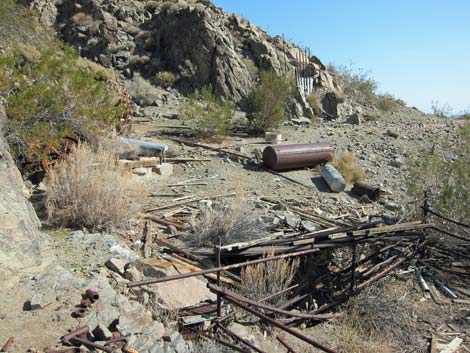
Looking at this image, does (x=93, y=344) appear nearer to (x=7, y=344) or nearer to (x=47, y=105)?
(x=7, y=344)

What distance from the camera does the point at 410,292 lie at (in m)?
6.58

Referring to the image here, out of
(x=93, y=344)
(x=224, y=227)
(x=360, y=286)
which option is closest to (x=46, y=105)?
(x=224, y=227)

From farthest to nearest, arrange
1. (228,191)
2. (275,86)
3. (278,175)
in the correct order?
(275,86)
(278,175)
(228,191)

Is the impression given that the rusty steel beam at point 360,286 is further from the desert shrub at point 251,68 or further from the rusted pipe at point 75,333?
the desert shrub at point 251,68

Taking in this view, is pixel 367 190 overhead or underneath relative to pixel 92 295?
overhead

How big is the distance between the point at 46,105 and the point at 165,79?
16.0 metres

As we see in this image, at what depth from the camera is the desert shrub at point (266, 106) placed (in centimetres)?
1694

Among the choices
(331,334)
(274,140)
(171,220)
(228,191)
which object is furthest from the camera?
(274,140)

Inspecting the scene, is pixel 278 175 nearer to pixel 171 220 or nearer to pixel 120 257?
pixel 171 220

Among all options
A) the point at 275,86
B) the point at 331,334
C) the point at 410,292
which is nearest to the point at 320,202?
the point at 410,292

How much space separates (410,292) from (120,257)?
4.29 meters

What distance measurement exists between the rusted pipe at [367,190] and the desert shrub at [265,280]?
5.99m

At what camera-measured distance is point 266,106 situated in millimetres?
16953

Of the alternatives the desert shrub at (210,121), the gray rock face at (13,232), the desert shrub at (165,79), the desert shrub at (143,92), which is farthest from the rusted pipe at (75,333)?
the desert shrub at (165,79)
